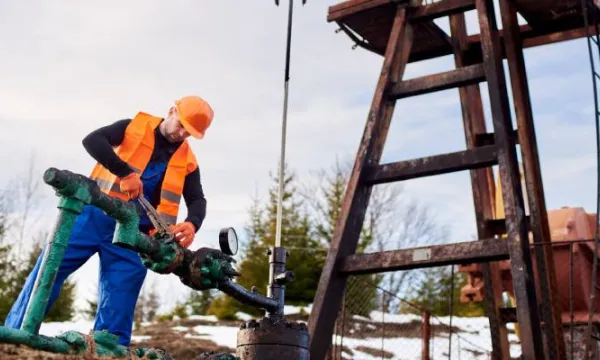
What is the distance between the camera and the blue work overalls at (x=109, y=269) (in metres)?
3.58

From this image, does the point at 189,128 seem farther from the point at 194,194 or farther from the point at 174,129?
the point at 194,194

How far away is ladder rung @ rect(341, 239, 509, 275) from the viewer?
5.18 meters

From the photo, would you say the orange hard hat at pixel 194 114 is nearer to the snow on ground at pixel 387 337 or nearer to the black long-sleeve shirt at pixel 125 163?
the black long-sleeve shirt at pixel 125 163

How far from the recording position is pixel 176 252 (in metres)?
2.87

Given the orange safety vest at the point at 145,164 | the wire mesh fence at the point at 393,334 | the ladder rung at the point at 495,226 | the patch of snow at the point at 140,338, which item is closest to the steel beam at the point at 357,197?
the ladder rung at the point at 495,226

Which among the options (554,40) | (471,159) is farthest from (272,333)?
(554,40)

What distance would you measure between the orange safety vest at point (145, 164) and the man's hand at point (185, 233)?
20 cm

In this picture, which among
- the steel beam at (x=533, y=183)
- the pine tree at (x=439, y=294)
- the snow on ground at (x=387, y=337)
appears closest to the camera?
the steel beam at (x=533, y=183)

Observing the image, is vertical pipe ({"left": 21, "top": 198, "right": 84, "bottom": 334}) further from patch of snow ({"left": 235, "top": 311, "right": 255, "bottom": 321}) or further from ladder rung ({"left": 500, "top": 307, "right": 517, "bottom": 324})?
patch of snow ({"left": 235, "top": 311, "right": 255, "bottom": 321})

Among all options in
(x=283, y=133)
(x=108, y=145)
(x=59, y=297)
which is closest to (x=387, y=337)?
(x=59, y=297)

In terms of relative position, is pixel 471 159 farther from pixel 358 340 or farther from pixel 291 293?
pixel 291 293

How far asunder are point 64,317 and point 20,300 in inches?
749

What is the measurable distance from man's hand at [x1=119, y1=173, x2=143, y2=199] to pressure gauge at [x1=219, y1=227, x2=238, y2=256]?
501 millimetres

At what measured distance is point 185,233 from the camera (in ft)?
12.2
